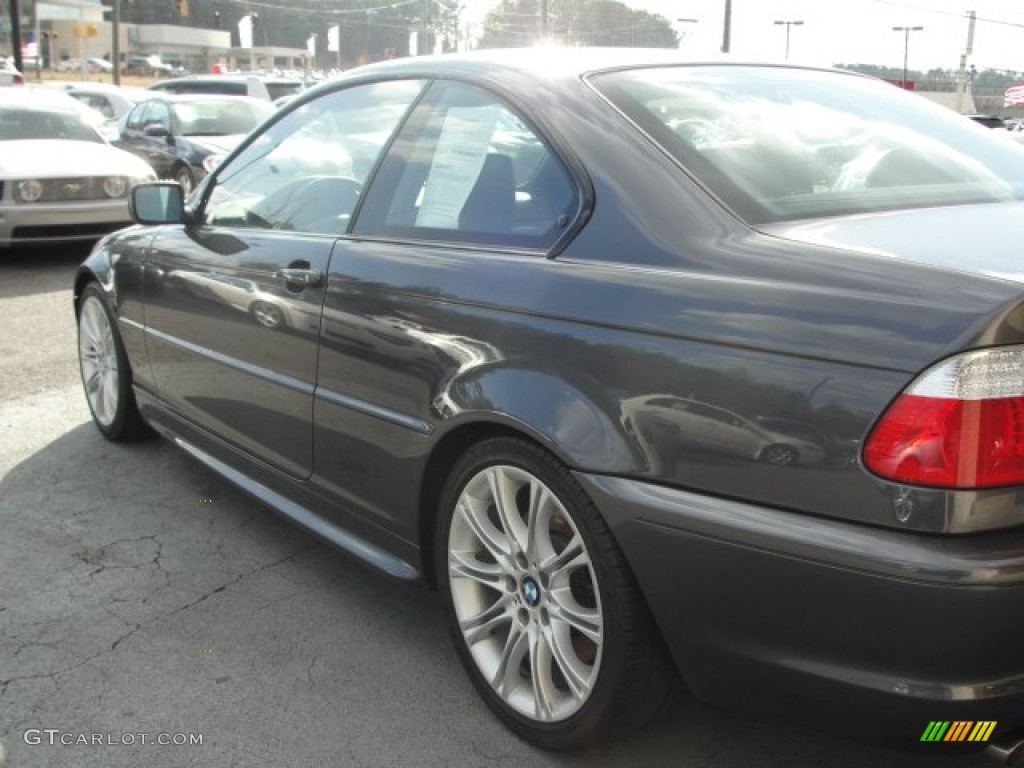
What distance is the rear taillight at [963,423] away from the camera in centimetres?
178

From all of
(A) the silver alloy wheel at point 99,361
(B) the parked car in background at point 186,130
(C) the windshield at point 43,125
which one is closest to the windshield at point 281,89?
(B) the parked car in background at point 186,130

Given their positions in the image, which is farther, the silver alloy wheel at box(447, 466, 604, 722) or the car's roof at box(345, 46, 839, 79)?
the car's roof at box(345, 46, 839, 79)

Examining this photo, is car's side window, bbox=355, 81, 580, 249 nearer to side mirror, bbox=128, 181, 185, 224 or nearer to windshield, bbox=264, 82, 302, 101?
side mirror, bbox=128, 181, 185, 224

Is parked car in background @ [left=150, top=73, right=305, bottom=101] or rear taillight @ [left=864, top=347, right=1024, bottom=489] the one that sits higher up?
parked car in background @ [left=150, top=73, right=305, bottom=101]

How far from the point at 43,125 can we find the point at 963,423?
1067 centimetres

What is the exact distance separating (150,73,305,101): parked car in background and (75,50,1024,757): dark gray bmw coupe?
16.0 metres

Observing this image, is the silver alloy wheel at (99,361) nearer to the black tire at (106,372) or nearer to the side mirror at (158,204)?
the black tire at (106,372)

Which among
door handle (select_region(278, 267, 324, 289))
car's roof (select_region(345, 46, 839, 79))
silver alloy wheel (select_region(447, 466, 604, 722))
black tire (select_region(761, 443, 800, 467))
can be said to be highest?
car's roof (select_region(345, 46, 839, 79))

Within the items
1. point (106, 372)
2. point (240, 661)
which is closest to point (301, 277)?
point (240, 661)

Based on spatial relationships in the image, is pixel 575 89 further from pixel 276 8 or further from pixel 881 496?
pixel 276 8

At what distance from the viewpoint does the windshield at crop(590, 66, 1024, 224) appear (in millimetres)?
2391

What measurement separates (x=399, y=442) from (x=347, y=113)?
4.03 feet

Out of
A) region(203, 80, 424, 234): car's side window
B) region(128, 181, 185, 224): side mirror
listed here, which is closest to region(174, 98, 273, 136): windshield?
region(128, 181, 185, 224): side mirror

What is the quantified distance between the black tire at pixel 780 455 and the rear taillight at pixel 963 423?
17 cm
